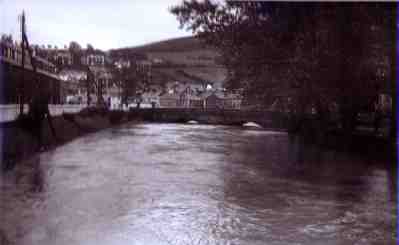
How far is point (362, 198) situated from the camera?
1208cm

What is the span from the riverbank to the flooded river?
0.77m

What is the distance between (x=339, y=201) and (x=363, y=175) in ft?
16.7

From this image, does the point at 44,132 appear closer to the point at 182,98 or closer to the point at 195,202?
the point at 195,202

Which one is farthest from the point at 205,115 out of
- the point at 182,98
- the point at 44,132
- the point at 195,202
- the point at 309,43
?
the point at 195,202

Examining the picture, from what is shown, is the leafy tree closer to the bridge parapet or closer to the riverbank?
the riverbank

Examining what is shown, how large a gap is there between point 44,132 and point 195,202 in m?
17.0

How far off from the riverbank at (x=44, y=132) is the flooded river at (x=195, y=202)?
770 mm

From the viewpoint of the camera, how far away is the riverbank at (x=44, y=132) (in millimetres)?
18062

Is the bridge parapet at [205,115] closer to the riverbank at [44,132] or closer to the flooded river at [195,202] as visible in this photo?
the riverbank at [44,132]

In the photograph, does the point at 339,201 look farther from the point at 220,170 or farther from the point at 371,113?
the point at 371,113

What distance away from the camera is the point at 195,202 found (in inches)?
440

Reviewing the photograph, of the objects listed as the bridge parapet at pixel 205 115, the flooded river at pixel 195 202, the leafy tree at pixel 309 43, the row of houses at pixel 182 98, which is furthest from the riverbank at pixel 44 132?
the row of houses at pixel 182 98

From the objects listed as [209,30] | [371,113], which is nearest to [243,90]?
[371,113]

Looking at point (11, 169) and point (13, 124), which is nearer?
point (11, 169)
